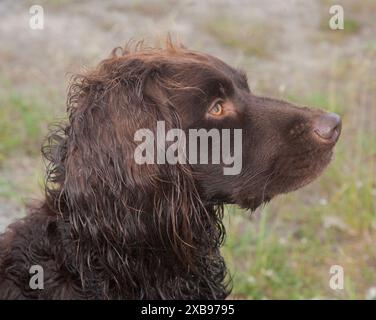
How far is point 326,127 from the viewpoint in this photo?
376cm

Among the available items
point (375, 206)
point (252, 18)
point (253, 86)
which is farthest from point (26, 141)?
point (252, 18)

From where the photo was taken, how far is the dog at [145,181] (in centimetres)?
339

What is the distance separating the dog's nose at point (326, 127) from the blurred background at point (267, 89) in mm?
831

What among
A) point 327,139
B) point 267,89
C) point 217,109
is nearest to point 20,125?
point 267,89

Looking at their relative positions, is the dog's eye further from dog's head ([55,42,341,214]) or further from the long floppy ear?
the long floppy ear

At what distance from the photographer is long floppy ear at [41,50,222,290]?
3371 millimetres

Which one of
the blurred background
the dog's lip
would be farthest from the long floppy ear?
the blurred background

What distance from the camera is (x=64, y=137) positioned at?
3.58 m

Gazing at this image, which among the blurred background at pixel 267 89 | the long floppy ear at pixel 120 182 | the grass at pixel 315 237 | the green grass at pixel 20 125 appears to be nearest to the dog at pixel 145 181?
the long floppy ear at pixel 120 182

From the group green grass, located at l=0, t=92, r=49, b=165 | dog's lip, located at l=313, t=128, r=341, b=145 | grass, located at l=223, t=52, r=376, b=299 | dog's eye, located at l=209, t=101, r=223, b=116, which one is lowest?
grass, located at l=223, t=52, r=376, b=299

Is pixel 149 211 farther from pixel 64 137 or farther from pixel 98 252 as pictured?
pixel 64 137

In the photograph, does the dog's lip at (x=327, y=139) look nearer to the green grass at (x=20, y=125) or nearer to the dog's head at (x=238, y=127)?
the dog's head at (x=238, y=127)

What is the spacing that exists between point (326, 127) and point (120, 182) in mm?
1043

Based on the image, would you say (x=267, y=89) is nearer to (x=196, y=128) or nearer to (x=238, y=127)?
(x=238, y=127)
